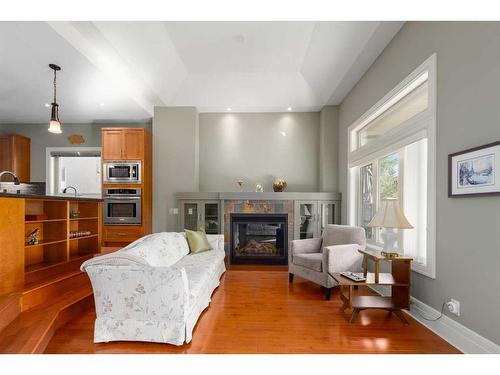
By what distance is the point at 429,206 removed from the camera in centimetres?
228

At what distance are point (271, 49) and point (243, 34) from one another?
540 millimetres

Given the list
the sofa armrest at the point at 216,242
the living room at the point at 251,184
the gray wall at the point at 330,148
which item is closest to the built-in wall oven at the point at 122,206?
the living room at the point at 251,184

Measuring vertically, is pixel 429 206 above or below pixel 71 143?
below

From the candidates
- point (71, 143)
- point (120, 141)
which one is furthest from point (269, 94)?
point (71, 143)

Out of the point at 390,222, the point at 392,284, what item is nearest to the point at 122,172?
the point at 390,222

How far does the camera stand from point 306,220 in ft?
15.3

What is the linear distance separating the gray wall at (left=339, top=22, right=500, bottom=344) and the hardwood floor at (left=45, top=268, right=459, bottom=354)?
Result: 0.42 meters

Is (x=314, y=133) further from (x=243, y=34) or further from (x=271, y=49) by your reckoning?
(x=243, y=34)

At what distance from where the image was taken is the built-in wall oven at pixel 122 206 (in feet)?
15.5

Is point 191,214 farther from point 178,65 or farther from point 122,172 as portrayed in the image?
point 178,65

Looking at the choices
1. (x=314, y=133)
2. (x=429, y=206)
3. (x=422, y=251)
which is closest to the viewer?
(x=429, y=206)

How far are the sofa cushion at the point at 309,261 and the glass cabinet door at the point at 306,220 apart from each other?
1063mm

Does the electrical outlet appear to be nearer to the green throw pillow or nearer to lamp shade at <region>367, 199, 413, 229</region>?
lamp shade at <region>367, 199, 413, 229</region>

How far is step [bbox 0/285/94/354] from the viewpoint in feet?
6.05
